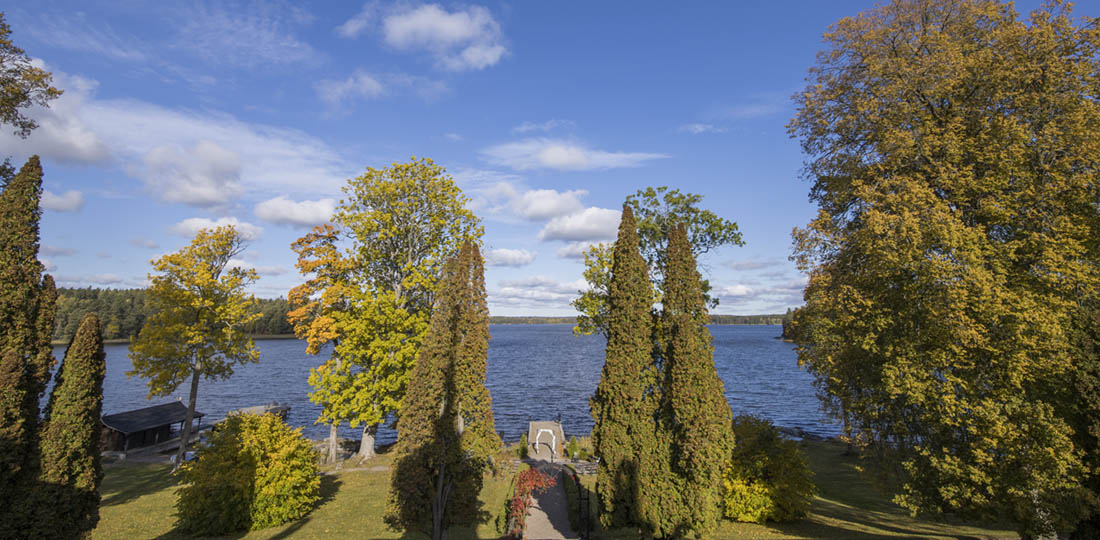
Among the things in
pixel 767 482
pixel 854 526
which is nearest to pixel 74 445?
pixel 767 482

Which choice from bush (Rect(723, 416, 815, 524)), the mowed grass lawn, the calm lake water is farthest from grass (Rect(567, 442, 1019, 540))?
the calm lake water

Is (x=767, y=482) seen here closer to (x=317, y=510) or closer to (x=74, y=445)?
(x=317, y=510)

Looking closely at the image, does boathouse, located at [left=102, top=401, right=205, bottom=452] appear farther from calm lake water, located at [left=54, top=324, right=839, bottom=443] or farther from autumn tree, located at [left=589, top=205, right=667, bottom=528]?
autumn tree, located at [left=589, top=205, right=667, bottom=528]

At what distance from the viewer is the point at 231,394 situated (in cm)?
5553

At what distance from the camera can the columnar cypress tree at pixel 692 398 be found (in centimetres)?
1320

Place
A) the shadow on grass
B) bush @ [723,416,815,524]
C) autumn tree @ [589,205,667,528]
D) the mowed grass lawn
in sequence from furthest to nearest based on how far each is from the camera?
the shadow on grass < bush @ [723,416,815,524] < autumn tree @ [589,205,667,528] < the mowed grass lawn

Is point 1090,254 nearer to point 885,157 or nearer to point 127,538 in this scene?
point 885,157

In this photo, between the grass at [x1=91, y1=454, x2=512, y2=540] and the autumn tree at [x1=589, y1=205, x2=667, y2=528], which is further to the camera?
the grass at [x1=91, y1=454, x2=512, y2=540]

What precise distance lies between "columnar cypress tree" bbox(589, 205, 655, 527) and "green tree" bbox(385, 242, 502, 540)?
3.53 m

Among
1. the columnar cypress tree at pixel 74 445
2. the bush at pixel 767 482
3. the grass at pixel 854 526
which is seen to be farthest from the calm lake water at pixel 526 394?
the columnar cypress tree at pixel 74 445

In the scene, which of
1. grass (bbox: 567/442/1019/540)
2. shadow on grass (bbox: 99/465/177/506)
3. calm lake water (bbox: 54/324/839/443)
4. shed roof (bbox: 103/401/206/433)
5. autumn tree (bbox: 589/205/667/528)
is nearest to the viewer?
grass (bbox: 567/442/1019/540)

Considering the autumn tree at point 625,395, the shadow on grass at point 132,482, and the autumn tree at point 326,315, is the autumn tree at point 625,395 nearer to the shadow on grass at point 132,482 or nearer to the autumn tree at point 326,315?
the autumn tree at point 326,315

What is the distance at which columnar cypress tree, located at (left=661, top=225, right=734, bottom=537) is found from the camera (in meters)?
13.2

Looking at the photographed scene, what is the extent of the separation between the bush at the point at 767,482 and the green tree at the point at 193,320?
22903mm
